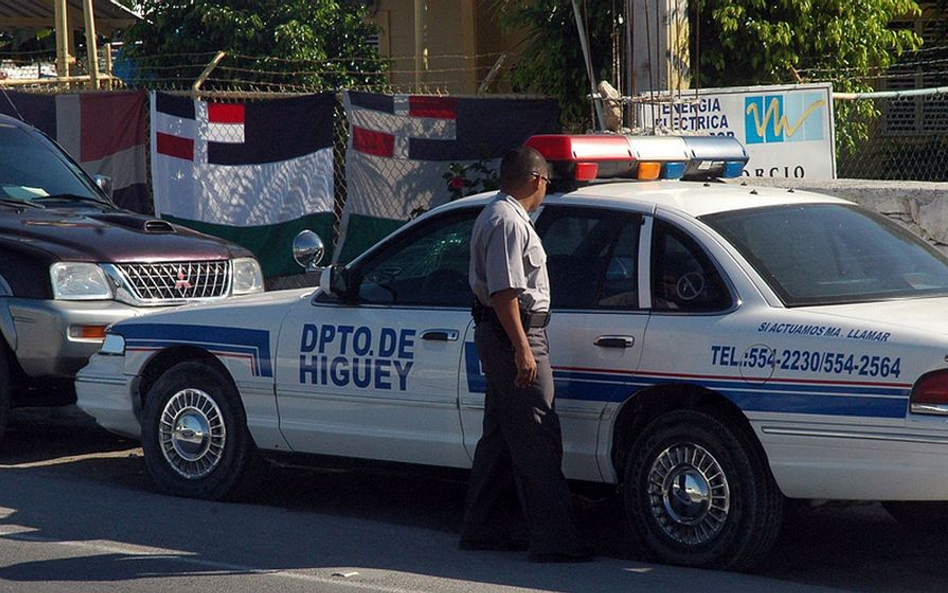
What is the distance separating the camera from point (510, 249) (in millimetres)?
5969

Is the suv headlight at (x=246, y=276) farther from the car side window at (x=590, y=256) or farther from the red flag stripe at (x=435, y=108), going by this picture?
the red flag stripe at (x=435, y=108)

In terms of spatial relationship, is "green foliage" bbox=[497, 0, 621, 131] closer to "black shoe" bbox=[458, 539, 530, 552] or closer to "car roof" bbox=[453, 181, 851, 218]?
"car roof" bbox=[453, 181, 851, 218]

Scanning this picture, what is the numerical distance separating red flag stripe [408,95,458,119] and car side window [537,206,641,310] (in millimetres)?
6186

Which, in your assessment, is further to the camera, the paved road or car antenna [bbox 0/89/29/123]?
car antenna [bbox 0/89/29/123]

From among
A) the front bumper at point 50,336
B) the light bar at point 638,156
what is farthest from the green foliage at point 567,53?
the front bumper at point 50,336

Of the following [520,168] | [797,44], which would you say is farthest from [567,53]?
[520,168]

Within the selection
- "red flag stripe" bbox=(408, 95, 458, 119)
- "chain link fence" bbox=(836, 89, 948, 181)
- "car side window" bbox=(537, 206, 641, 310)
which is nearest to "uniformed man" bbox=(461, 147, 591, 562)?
"car side window" bbox=(537, 206, 641, 310)

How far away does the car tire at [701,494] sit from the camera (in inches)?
228

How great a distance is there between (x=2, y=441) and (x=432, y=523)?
3033 millimetres

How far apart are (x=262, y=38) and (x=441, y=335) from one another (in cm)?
1317

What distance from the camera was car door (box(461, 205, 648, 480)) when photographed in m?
6.12

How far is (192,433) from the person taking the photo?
24.4 ft

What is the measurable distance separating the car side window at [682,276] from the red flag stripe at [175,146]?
7708mm

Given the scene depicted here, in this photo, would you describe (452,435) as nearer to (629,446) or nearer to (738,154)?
(629,446)
